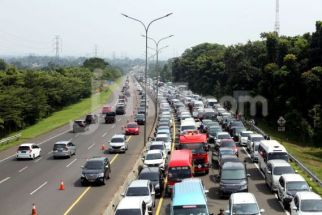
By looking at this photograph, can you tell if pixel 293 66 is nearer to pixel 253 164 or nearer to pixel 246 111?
pixel 246 111

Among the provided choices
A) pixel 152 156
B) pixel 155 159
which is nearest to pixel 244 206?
pixel 155 159

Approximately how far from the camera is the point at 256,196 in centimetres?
2922

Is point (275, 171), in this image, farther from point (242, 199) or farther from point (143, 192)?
point (143, 192)

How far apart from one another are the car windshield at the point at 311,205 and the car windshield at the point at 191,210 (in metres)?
4.16

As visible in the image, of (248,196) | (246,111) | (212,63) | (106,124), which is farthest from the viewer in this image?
A: (212,63)

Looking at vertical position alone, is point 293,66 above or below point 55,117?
above

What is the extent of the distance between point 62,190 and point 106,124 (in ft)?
133

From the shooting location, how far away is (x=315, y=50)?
63344 mm

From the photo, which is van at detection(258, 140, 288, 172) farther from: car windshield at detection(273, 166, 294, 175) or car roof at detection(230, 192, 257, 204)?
car roof at detection(230, 192, 257, 204)

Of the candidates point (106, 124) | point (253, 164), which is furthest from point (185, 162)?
point (106, 124)

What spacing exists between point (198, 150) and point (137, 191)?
10647 mm

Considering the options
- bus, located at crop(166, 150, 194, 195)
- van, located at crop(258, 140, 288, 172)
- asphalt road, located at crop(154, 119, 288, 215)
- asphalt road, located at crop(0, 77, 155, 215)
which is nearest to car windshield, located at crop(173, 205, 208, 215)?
asphalt road, located at crop(154, 119, 288, 215)

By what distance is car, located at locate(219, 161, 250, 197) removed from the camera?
28609mm

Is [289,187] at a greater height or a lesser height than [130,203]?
greater
